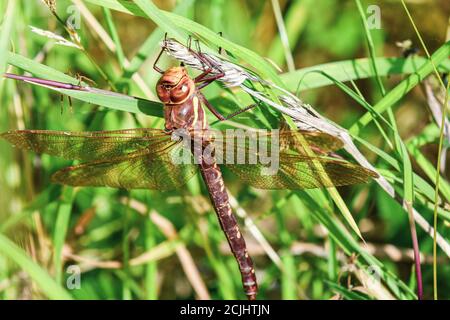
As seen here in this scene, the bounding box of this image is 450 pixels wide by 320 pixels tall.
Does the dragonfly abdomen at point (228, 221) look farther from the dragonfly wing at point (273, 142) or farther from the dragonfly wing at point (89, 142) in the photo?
the dragonfly wing at point (89, 142)

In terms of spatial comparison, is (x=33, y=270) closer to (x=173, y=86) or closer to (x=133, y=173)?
(x=133, y=173)

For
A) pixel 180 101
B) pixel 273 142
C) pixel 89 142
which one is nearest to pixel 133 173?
pixel 89 142

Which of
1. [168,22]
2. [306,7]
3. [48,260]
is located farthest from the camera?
[306,7]

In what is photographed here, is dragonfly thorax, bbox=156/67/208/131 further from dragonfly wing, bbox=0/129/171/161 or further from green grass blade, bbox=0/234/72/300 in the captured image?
green grass blade, bbox=0/234/72/300

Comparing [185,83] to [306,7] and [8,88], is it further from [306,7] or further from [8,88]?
[306,7]
